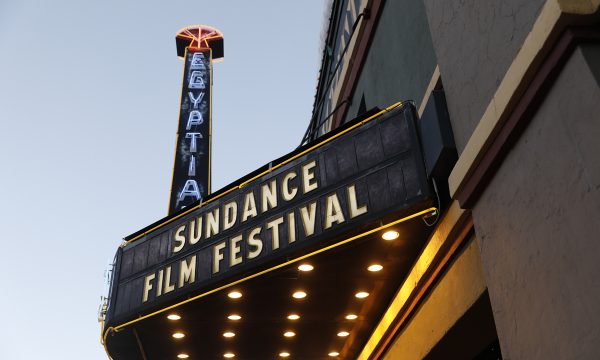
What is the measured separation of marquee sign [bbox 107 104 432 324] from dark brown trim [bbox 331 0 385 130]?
3.84m

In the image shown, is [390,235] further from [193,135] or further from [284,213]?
[193,135]

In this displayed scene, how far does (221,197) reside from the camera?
32.7ft

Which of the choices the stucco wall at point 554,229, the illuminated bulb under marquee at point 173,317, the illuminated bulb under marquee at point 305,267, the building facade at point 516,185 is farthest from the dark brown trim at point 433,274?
the illuminated bulb under marquee at point 173,317

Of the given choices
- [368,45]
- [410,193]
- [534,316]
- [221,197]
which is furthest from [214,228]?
[534,316]

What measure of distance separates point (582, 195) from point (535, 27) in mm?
1541

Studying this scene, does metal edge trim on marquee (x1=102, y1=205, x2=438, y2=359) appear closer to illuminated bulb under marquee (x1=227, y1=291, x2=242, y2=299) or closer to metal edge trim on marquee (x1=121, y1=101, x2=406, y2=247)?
illuminated bulb under marquee (x1=227, y1=291, x2=242, y2=299)

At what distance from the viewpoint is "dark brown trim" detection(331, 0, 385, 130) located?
11383 mm

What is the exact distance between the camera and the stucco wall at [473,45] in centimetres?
Answer: 548

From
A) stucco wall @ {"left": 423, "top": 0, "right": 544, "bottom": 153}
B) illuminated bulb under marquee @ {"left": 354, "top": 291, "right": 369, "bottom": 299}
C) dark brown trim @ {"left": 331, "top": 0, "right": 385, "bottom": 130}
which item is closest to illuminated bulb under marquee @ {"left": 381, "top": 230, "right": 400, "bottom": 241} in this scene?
stucco wall @ {"left": 423, "top": 0, "right": 544, "bottom": 153}

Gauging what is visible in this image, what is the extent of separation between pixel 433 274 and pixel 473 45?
3.32 metres

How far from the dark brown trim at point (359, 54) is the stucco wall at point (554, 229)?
6610 millimetres

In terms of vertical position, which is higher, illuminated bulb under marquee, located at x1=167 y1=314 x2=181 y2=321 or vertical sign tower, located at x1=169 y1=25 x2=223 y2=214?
vertical sign tower, located at x1=169 y1=25 x2=223 y2=214

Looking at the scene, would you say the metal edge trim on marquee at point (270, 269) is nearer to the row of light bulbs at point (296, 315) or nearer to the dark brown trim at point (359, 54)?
the row of light bulbs at point (296, 315)

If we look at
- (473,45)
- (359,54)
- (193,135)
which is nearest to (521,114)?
(473,45)
